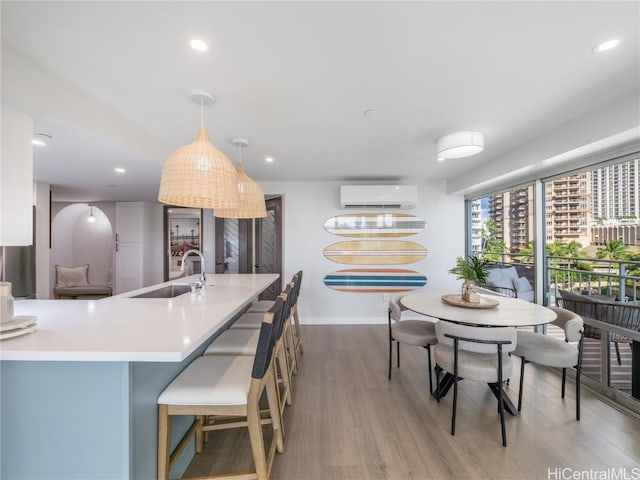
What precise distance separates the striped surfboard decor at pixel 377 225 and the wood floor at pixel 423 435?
2.37 metres

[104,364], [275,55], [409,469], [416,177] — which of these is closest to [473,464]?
[409,469]

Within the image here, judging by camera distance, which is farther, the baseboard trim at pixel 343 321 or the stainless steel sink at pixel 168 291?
the baseboard trim at pixel 343 321

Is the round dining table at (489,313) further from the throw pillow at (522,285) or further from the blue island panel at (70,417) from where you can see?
the blue island panel at (70,417)

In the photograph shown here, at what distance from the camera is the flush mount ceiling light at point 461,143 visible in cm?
246

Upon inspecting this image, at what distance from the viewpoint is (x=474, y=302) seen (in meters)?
2.46

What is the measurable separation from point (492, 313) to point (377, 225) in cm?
258

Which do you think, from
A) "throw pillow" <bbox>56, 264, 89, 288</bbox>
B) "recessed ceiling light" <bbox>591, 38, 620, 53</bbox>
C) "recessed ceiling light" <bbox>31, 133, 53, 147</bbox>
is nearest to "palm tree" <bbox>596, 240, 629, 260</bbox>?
"recessed ceiling light" <bbox>591, 38, 620, 53</bbox>

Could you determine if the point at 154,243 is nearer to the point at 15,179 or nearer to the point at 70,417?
the point at 15,179

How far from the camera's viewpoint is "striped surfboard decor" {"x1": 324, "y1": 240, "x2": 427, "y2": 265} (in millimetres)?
4637

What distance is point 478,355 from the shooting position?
2.09m

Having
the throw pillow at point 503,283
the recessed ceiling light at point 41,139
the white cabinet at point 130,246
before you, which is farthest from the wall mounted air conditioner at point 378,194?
the white cabinet at point 130,246

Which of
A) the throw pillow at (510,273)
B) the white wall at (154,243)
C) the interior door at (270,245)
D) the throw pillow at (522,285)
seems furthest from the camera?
the white wall at (154,243)

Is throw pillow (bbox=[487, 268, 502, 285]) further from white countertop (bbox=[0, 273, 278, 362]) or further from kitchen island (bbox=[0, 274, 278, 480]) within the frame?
kitchen island (bbox=[0, 274, 278, 480])

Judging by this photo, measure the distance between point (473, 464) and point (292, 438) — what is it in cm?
114
